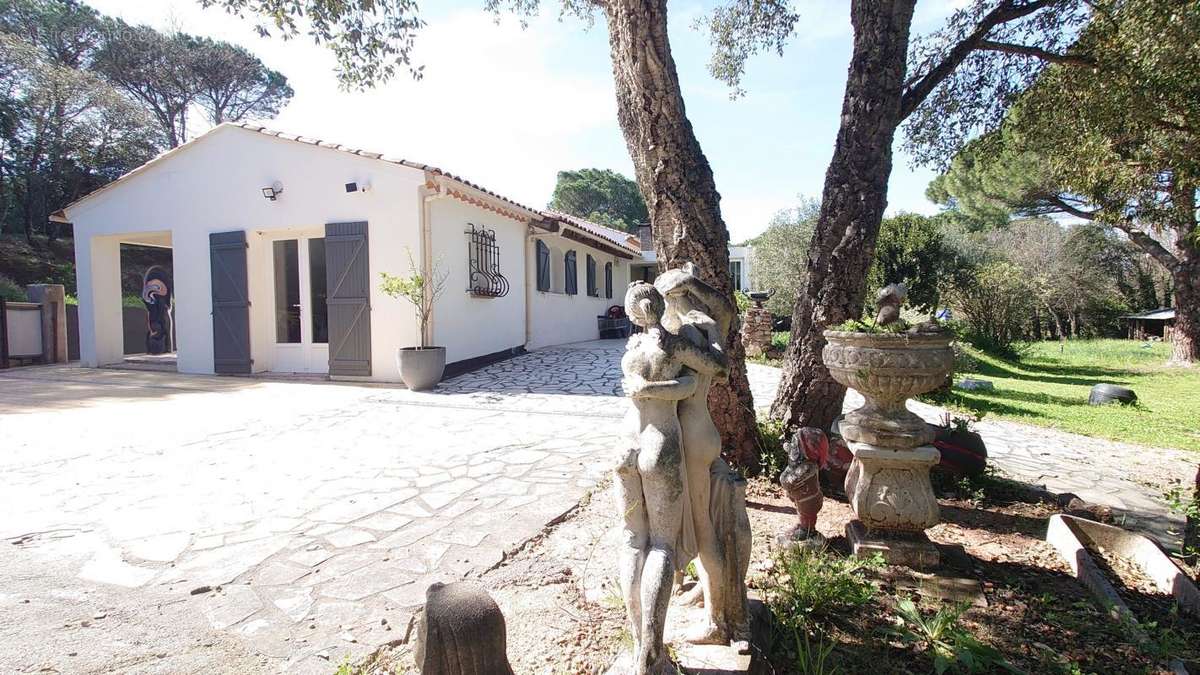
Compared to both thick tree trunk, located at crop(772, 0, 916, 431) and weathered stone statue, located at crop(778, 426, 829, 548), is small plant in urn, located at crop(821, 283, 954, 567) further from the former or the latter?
thick tree trunk, located at crop(772, 0, 916, 431)

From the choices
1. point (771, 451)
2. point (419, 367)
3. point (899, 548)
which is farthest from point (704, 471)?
point (419, 367)

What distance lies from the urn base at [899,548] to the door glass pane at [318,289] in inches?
360

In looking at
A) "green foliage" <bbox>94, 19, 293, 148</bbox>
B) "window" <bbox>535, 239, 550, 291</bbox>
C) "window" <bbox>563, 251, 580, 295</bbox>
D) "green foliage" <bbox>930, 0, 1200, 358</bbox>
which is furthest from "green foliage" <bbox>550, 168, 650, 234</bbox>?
"green foliage" <bbox>930, 0, 1200, 358</bbox>

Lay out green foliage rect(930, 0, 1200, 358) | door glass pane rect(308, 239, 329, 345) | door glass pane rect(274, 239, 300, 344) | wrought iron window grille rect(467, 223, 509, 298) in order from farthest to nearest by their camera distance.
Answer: door glass pane rect(274, 239, 300, 344) → wrought iron window grille rect(467, 223, 509, 298) → door glass pane rect(308, 239, 329, 345) → green foliage rect(930, 0, 1200, 358)

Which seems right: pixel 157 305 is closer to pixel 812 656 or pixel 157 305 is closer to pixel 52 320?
pixel 52 320

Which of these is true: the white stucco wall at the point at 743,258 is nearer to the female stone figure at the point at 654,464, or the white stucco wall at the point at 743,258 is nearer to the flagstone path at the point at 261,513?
the flagstone path at the point at 261,513

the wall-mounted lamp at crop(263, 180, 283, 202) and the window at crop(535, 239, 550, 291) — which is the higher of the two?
the wall-mounted lamp at crop(263, 180, 283, 202)

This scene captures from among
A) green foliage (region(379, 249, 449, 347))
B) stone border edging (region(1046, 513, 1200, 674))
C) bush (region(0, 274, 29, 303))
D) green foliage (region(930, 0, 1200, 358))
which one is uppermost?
green foliage (region(930, 0, 1200, 358))

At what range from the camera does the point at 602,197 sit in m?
44.0

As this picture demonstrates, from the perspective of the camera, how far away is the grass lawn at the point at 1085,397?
6398mm

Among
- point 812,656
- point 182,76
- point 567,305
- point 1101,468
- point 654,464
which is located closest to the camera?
point 654,464

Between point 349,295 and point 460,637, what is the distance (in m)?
8.12

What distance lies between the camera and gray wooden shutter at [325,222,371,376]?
8531 mm

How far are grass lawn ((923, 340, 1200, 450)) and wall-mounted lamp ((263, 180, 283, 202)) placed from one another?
1000 cm
